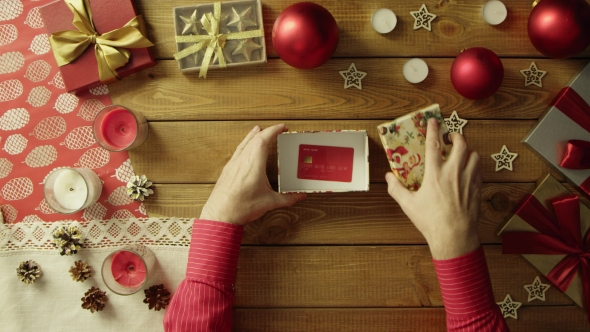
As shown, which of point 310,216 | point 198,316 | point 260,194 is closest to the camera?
point 198,316

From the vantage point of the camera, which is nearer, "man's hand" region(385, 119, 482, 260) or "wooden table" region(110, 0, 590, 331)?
"man's hand" region(385, 119, 482, 260)

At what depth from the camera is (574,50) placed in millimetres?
1269

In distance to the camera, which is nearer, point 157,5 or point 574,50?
point 574,50

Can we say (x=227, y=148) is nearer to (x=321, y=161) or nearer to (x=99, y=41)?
(x=321, y=161)

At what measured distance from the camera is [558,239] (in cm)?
139

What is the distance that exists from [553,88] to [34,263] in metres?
1.78

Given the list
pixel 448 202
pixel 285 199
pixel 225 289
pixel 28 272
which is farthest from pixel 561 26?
pixel 28 272

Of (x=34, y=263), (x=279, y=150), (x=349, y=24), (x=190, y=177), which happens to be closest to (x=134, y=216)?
(x=190, y=177)

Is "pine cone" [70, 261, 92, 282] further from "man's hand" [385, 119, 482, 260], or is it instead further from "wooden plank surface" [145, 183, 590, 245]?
"man's hand" [385, 119, 482, 260]

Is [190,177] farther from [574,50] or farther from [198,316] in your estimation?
[574,50]

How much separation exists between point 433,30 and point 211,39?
0.71 meters

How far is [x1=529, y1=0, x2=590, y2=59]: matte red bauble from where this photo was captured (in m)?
1.22

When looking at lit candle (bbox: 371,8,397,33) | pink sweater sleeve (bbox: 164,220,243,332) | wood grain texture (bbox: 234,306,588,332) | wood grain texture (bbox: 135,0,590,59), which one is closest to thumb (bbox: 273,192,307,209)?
pink sweater sleeve (bbox: 164,220,243,332)

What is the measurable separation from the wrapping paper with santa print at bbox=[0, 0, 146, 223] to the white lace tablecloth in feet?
0.17
